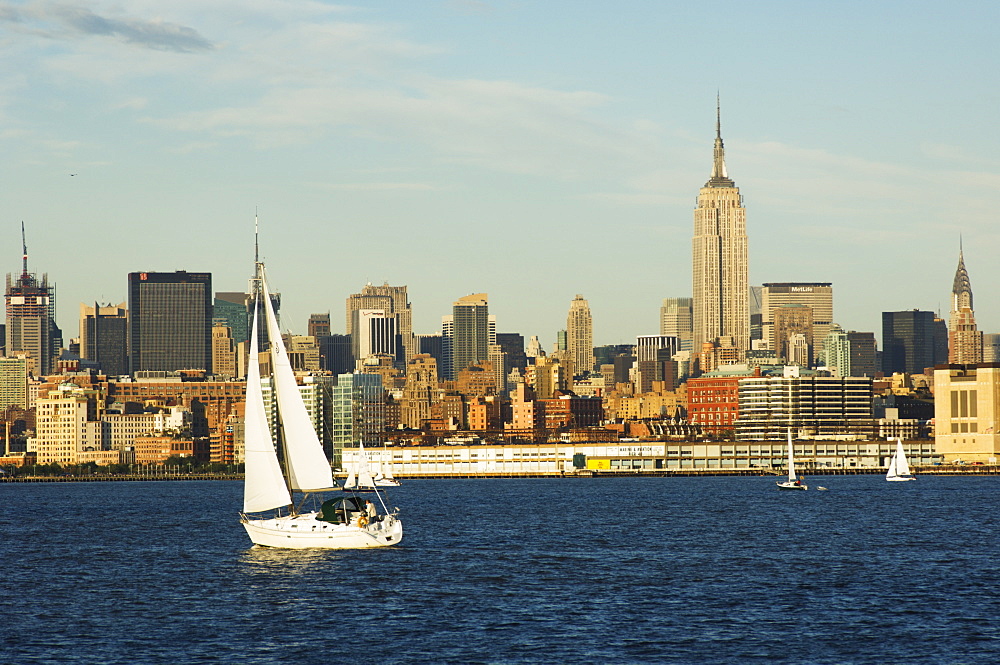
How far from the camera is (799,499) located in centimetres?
16525

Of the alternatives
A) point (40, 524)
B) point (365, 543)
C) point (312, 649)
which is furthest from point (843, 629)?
point (40, 524)

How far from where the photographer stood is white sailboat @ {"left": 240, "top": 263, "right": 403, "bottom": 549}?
84.9 metres

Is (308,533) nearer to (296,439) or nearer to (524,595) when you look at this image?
(296,439)

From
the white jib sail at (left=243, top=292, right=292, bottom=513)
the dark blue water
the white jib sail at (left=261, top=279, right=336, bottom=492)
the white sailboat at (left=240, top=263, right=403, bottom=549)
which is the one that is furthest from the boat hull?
the white jib sail at (left=261, top=279, right=336, bottom=492)

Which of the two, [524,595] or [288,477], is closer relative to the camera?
[524,595]

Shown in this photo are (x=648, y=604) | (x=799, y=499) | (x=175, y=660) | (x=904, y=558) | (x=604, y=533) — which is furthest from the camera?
(x=799, y=499)

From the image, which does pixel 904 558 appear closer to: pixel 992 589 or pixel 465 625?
pixel 992 589

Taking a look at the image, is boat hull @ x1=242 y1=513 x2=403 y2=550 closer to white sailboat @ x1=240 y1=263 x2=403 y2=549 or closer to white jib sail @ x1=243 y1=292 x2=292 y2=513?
white sailboat @ x1=240 y1=263 x2=403 y2=549

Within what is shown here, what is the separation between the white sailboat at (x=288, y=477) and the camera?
84875 millimetres

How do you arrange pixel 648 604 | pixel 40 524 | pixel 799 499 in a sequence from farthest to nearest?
pixel 799 499 → pixel 40 524 → pixel 648 604

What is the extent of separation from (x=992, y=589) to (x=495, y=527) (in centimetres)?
5054

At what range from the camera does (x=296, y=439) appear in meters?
86.1

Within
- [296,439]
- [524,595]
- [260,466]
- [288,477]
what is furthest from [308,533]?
[524,595]

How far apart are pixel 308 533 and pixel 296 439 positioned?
508cm
